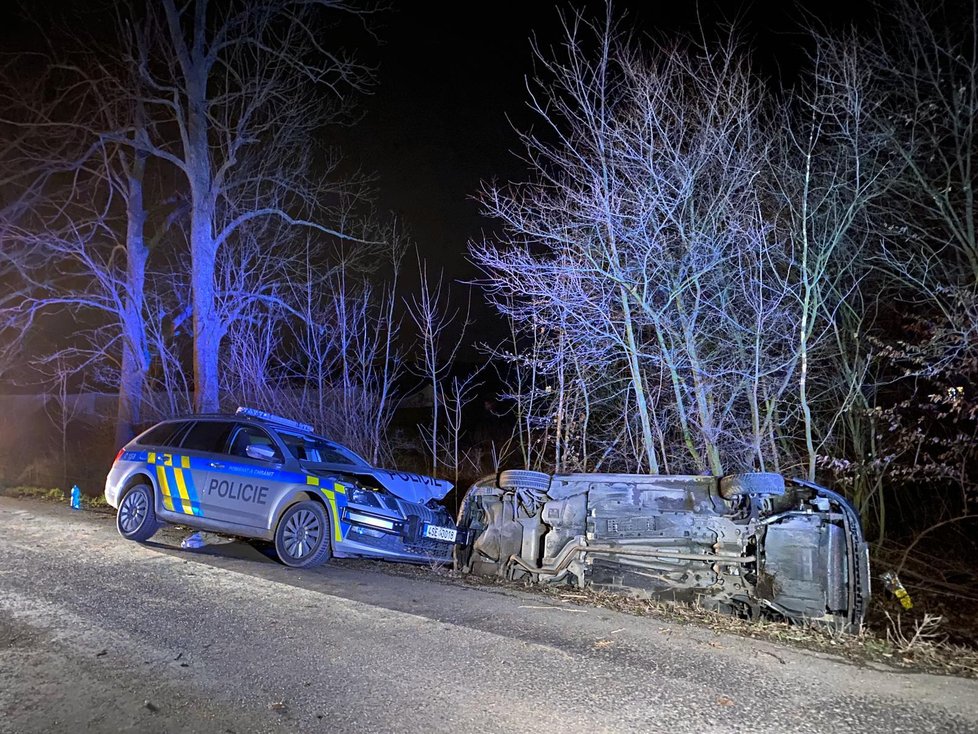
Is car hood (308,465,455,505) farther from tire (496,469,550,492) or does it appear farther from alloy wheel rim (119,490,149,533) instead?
alloy wheel rim (119,490,149,533)

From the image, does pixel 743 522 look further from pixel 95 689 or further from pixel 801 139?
pixel 801 139

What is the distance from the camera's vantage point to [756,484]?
6.25 m

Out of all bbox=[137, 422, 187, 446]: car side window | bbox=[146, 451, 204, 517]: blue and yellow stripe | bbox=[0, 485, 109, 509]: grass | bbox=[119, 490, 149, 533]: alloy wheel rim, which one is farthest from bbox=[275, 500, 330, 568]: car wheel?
bbox=[0, 485, 109, 509]: grass

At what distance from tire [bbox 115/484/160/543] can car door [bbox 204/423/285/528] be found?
3.62 ft

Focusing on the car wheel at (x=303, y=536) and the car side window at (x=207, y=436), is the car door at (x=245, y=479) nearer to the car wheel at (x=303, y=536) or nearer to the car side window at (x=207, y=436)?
the car side window at (x=207, y=436)

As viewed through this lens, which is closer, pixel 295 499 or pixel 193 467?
pixel 295 499

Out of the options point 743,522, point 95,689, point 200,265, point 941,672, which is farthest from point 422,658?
point 200,265

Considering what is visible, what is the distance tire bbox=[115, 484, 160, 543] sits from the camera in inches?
364

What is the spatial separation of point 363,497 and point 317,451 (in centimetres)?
141

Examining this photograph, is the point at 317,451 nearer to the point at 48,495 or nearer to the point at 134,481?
the point at 134,481

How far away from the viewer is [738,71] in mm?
8703

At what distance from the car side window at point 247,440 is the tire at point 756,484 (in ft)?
17.3

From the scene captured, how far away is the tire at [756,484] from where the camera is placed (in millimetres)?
6227

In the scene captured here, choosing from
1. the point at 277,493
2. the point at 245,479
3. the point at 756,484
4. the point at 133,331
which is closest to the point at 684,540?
the point at 756,484
